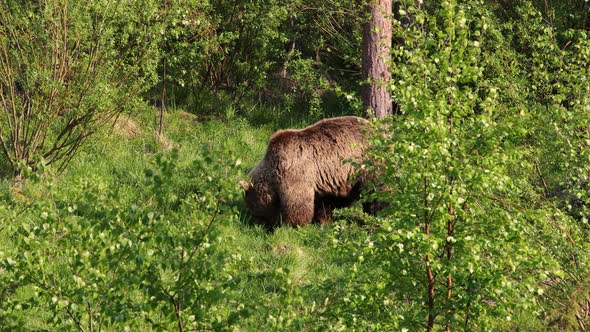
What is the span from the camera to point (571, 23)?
15078 mm

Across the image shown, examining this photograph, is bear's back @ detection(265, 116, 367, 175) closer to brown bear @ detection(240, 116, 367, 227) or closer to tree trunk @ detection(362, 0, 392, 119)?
brown bear @ detection(240, 116, 367, 227)

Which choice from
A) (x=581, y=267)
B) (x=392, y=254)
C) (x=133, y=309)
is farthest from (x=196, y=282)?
(x=581, y=267)

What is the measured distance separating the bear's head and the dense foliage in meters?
0.18

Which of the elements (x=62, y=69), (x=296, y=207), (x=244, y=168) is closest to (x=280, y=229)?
(x=296, y=207)

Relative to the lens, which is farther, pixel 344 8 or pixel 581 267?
pixel 344 8

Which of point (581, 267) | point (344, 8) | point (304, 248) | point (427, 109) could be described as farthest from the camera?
point (344, 8)

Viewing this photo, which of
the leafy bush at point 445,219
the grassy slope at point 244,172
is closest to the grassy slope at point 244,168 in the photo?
the grassy slope at point 244,172

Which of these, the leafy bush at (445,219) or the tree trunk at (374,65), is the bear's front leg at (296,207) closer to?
the tree trunk at (374,65)

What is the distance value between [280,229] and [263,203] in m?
0.46

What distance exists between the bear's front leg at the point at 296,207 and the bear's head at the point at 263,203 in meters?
0.15

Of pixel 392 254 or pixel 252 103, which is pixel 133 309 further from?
pixel 252 103

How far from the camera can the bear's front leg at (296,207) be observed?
1127 centimetres

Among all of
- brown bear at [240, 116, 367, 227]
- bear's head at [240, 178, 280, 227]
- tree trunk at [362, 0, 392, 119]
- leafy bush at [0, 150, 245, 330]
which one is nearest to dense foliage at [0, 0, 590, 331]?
leafy bush at [0, 150, 245, 330]

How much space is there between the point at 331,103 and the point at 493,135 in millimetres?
9612
